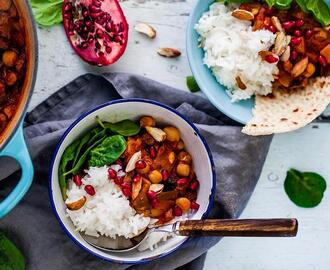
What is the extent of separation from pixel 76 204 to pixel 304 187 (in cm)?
74

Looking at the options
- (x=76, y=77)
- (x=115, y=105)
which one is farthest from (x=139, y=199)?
(x=76, y=77)

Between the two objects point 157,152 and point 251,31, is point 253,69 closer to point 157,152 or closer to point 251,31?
point 251,31

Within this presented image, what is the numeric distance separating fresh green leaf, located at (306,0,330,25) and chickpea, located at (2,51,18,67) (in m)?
0.85

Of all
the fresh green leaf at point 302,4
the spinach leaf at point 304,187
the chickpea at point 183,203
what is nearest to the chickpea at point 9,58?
the chickpea at point 183,203

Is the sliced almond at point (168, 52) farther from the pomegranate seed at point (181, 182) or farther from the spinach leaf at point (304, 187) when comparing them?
the spinach leaf at point (304, 187)

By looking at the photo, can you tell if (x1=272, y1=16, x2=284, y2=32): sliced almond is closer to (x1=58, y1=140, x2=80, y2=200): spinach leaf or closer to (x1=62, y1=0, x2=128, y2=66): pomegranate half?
(x1=62, y1=0, x2=128, y2=66): pomegranate half

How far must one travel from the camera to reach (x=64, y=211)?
2.08 metres

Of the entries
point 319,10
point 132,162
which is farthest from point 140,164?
point 319,10

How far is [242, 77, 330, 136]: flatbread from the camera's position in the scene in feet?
6.91

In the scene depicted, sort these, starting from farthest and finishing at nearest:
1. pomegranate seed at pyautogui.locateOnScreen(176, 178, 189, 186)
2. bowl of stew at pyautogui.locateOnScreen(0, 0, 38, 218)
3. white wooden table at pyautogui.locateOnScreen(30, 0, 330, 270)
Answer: white wooden table at pyautogui.locateOnScreen(30, 0, 330, 270) < pomegranate seed at pyautogui.locateOnScreen(176, 178, 189, 186) < bowl of stew at pyautogui.locateOnScreen(0, 0, 38, 218)

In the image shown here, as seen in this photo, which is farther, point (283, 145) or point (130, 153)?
point (283, 145)

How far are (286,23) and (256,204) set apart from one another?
587 millimetres

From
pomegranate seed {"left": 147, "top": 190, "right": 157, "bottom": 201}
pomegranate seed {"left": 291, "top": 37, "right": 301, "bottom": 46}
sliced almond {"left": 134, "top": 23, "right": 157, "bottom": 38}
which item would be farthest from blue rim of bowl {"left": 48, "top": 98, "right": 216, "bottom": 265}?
pomegranate seed {"left": 291, "top": 37, "right": 301, "bottom": 46}

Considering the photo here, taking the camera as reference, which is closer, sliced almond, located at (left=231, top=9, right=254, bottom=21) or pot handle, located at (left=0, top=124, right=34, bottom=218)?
pot handle, located at (left=0, top=124, right=34, bottom=218)
